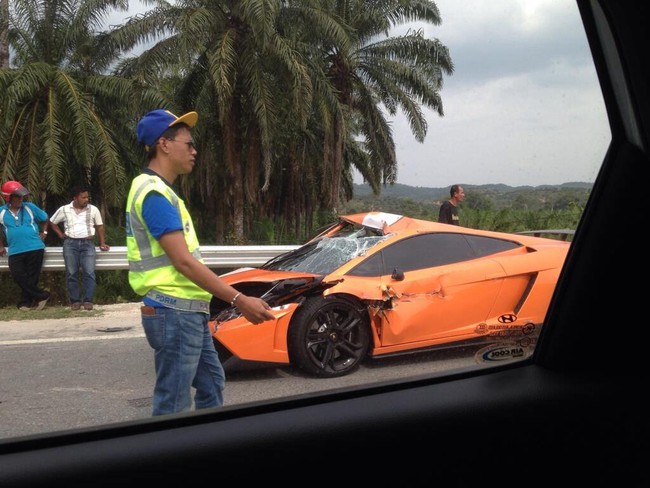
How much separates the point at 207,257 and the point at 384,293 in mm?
1847

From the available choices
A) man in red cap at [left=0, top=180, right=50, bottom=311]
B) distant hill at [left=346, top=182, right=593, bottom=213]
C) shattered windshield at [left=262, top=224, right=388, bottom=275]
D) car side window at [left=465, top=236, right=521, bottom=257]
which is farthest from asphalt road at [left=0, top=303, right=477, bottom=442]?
car side window at [left=465, top=236, right=521, bottom=257]

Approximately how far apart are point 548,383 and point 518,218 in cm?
72

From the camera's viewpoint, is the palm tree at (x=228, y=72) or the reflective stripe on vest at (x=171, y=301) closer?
the palm tree at (x=228, y=72)

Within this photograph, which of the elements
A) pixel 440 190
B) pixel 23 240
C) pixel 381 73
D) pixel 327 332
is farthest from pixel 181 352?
pixel 327 332

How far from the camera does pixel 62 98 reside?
2342mm

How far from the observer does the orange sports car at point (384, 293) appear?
9.70 feet

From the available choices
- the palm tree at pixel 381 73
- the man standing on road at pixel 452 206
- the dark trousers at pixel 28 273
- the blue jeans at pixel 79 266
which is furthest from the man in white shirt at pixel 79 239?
the man standing on road at pixel 452 206

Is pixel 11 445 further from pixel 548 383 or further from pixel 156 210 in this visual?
pixel 548 383

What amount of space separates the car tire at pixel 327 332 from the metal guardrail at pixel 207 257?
50 cm

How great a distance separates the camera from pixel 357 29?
226 cm

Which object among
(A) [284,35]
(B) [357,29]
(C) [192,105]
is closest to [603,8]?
(B) [357,29]

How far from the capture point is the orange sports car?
116 inches

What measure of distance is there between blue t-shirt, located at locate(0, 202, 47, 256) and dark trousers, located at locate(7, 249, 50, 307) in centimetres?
24

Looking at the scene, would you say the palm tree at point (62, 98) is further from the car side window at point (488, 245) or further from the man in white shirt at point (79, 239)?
the car side window at point (488, 245)
